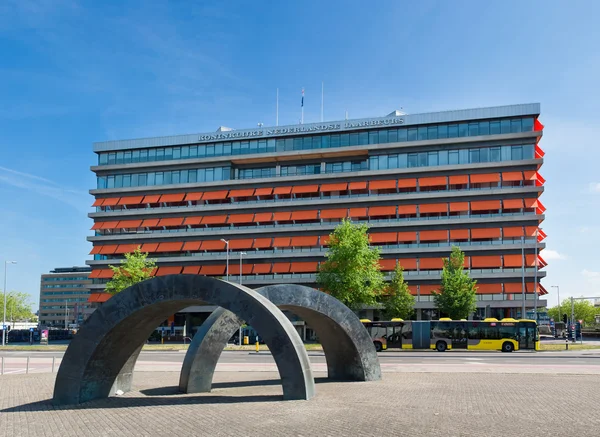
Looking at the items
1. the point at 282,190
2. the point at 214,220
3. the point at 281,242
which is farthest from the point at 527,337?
the point at 214,220

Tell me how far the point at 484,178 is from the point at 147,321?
57025 millimetres

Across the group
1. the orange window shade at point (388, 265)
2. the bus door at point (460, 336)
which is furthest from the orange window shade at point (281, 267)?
the bus door at point (460, 336)

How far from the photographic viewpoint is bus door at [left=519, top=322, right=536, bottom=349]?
153ft

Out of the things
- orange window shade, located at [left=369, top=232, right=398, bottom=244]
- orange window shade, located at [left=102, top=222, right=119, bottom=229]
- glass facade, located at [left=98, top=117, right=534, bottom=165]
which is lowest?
orange window shade, located at [left=369, top=232, right=398, bottom=244]

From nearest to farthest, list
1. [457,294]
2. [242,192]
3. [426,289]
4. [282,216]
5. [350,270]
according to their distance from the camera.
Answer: [350,270] → [457,294] → [426,289] → [282,216] → [242,192]

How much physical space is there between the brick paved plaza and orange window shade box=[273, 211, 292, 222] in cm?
5287

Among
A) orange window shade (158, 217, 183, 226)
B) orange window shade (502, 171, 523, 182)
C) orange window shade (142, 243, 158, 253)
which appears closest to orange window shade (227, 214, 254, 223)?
orange window shade (158, 217, 183, 226)

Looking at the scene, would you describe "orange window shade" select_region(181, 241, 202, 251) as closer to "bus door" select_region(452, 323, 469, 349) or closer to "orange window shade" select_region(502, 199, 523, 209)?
"orange window shade" select_region(502, 199, 523, 209)

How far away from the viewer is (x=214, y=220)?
253ft

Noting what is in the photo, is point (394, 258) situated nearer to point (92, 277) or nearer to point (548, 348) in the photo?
point (548, 348)

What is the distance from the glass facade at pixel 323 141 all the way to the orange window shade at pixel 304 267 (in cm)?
1489

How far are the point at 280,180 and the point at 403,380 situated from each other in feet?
181

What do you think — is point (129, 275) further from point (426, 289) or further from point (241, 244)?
point (426, 289)

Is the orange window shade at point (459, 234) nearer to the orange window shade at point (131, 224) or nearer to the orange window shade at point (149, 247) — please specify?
the orange window shade at point (149, 247)
